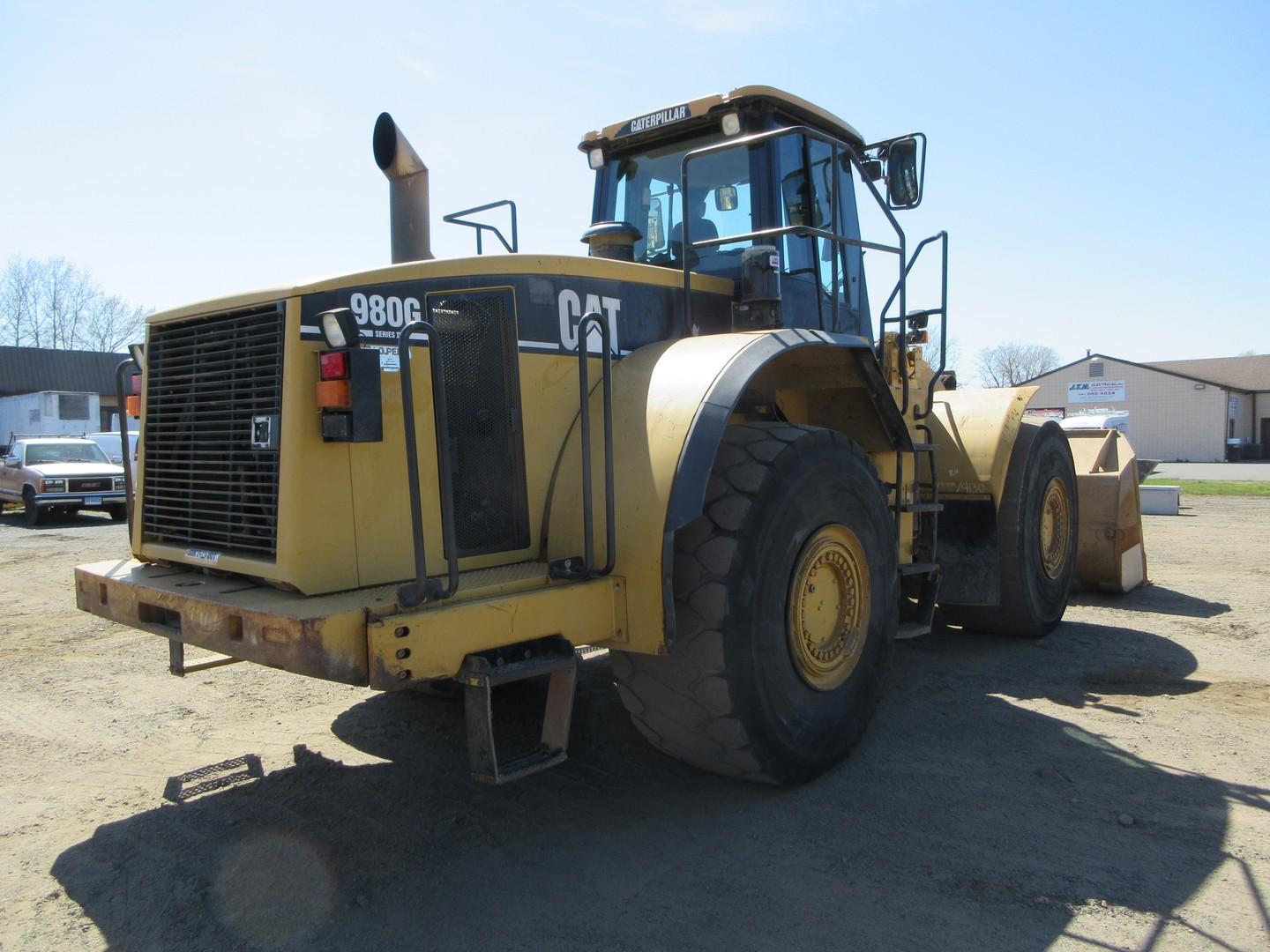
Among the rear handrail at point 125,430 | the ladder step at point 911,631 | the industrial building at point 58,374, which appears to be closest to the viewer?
the rear handrail at point 125,430

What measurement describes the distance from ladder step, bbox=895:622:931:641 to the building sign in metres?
46.6

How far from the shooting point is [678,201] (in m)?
5.30

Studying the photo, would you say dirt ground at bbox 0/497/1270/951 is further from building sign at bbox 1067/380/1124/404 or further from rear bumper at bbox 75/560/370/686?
building sign at bbox 1067/380/1124/404

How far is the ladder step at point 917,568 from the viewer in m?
5.00

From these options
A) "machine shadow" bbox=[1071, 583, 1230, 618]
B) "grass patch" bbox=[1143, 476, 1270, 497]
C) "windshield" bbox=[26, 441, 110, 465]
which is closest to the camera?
"machine shadow" bbox=[1071, 583, 1230, 618]

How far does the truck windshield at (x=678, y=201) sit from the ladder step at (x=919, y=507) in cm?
152

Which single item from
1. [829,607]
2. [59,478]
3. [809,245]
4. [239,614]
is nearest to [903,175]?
[809,245]

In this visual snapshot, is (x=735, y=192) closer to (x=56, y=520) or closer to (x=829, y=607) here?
(x=829, y=607)

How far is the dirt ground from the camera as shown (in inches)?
118

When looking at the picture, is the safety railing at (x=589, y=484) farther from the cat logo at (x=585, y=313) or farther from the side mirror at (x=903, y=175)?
the side mirror at (x=903, y=175)

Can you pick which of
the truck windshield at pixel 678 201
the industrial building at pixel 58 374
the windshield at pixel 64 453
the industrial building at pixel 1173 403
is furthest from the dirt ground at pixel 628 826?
the industrial building at pixel 1173 403

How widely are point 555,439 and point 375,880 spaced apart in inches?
65.9

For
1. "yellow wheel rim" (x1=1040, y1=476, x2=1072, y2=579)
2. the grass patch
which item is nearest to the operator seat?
"yellow wheel rim" (x1=1040, y1=476, x2=1072, y2=579)

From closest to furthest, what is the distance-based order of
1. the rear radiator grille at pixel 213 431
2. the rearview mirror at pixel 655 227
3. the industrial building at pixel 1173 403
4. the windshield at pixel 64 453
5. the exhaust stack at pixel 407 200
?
the rear radiator grille at pixel 213 431 < the exhaust stack at pixel 407 200 < the rearview mirror at pixel 655 227 < the windshield at pixel 64 453 < the industrial building at pixel 1173 403
